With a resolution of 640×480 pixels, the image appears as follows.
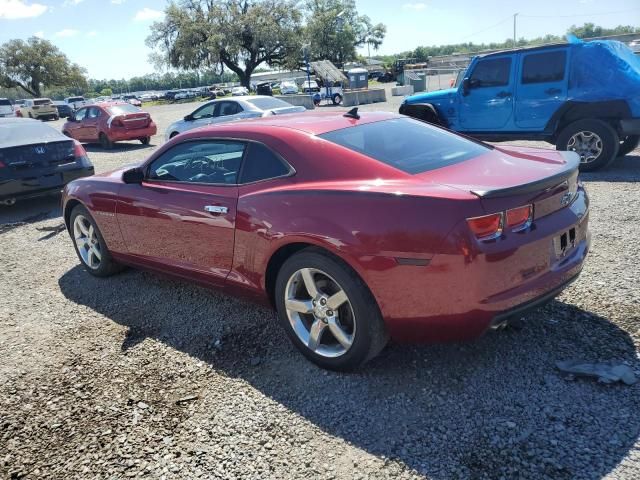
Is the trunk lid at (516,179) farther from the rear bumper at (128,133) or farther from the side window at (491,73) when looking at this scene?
the rear bumper at (128,133)

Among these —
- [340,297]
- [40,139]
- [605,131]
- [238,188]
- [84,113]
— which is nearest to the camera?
[340,297]

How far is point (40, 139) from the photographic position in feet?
26.6

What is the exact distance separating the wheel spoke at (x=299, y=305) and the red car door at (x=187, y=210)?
1.90 ft

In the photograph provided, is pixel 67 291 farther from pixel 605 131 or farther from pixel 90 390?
pixel 605 131

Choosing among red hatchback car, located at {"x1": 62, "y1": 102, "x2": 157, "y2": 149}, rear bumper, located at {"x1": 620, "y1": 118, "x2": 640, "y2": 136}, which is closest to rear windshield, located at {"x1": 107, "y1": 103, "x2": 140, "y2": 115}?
red hatchback car, located at {"x1": 62, "y1": 102, "x2": 157, "y2": 149}

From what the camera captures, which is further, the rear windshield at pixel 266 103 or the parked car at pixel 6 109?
the parked car at pixel 6 109

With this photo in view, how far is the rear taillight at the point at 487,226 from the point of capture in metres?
2.43

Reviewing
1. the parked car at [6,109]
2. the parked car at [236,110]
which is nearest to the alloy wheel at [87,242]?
the parked car at [236,110]

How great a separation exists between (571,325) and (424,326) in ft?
4.22

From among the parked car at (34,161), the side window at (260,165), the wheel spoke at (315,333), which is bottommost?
the wheel spoke at (315,333)

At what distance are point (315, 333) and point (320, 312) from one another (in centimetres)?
15

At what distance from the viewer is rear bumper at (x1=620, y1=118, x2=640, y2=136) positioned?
24.0 feet

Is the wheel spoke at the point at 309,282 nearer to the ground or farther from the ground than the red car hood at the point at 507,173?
nearer to the ground

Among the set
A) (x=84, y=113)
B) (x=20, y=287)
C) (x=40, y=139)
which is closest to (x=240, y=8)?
(x=84, y=113)
